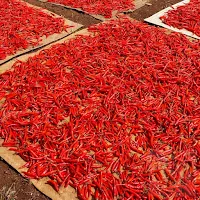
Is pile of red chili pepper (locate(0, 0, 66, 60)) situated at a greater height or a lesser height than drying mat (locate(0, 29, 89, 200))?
greater

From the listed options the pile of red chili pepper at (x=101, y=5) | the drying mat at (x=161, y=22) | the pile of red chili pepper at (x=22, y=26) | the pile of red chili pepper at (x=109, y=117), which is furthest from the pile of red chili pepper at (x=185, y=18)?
the pile of red chili pepper at (x=22, y=26)

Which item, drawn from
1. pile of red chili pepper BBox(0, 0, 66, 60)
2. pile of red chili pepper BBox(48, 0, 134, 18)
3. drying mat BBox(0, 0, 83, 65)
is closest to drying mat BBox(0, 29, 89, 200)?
drying mat BBox(0, 0, 83, 65)

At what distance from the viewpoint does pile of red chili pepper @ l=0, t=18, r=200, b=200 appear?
13.3 ft

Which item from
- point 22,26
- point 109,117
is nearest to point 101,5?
point 22,26

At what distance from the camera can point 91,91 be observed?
545 cm

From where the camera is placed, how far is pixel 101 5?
339 inches

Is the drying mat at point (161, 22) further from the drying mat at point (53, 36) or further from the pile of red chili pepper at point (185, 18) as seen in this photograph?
the drying mat at point (53, 36)

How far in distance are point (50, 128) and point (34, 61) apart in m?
1.99

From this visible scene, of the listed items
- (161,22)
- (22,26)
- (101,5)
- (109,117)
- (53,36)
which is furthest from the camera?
(101,5)

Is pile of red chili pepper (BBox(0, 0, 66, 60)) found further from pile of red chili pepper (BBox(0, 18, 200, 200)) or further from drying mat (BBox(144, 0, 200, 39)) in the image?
drying mat (BBox(144, 0, 200, 39))

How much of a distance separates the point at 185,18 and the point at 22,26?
4.20m

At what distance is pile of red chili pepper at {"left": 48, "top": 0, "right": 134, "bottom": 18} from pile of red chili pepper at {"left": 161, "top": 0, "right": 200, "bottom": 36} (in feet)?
4.03

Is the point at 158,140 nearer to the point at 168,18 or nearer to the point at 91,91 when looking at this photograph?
the point at 91,91

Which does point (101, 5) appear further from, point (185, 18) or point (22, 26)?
point (22, 26)
